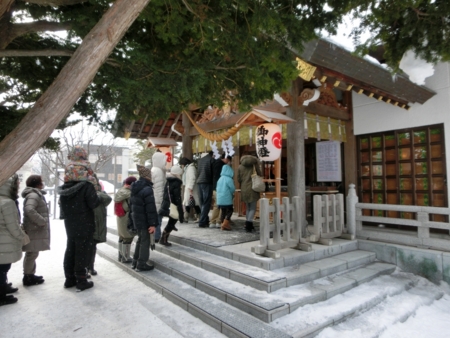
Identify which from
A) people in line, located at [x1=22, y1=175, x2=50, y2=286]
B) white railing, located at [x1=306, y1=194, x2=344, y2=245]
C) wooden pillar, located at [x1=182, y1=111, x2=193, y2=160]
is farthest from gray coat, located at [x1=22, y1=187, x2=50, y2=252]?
wooden pillar, located at [x1=182, y1=111, x2=193, y2=160]

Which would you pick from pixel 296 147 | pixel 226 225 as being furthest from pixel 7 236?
pixel 296 147

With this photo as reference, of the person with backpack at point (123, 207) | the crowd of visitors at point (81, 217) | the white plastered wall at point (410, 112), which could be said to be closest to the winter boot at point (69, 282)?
the crowd of visitors at point (81, 217)

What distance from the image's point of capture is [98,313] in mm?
3947

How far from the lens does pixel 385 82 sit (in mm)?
6227

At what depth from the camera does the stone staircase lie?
3.52m

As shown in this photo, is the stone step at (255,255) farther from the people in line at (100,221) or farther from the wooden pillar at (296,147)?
the people in line at (100,221)

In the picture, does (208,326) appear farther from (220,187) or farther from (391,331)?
(220,187)

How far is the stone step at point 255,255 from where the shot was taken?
4.86 m

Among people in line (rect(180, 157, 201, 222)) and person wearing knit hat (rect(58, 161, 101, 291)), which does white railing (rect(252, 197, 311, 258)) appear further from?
people in line (rect(180, 157, 201, 222))

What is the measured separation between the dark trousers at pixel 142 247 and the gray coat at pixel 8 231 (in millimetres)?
1847

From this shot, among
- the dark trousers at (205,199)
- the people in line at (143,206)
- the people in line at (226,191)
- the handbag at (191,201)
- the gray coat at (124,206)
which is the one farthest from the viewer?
the handbag at (191,201)

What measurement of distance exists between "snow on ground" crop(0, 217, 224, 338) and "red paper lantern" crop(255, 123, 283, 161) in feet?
12.4

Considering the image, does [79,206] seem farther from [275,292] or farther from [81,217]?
[275,292]

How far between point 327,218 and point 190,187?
4076 mm
